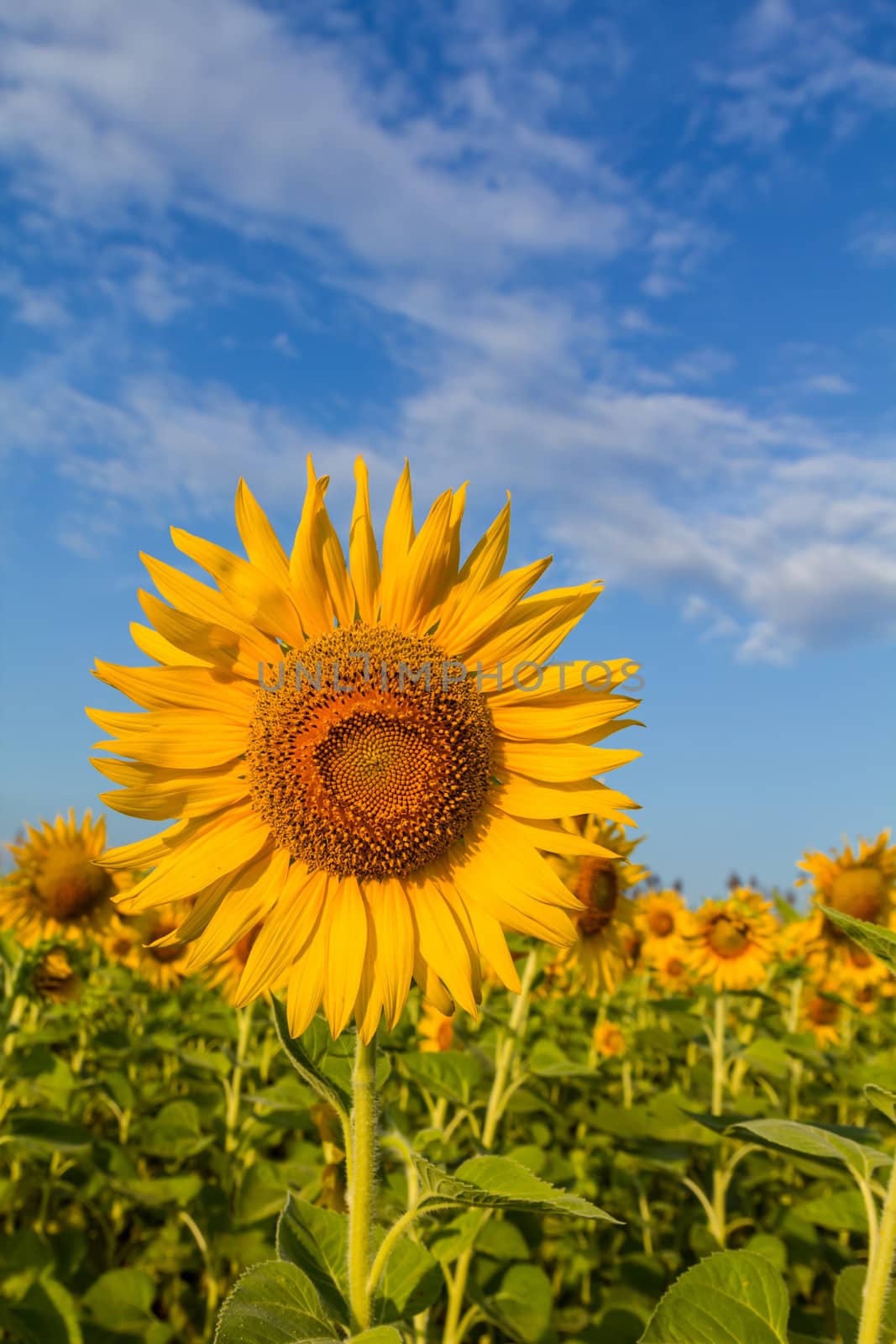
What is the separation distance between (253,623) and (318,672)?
213 millimetres

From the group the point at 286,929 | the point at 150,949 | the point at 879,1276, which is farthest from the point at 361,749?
the point at 150,949

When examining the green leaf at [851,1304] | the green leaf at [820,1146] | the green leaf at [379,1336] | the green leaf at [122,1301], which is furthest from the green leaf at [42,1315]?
the green leaf at [820,1146]

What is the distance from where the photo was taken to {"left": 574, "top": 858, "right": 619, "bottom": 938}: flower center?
17.0 ft

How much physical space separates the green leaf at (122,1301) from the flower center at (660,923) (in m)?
6.01

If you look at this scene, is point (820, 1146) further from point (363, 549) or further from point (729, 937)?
point (729, 937)

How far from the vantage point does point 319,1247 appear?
237 cm

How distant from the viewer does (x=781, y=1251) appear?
4.82 meters

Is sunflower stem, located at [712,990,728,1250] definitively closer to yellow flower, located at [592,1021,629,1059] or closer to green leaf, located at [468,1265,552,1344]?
yellow flower, located at [592,1021,629,1059]

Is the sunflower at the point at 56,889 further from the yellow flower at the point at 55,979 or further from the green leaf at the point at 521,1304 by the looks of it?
the green leaf at the point at 521,1304

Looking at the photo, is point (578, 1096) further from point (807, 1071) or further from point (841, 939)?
point (841, 939)

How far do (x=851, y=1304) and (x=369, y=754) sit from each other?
216cm

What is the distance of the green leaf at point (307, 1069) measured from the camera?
211cm

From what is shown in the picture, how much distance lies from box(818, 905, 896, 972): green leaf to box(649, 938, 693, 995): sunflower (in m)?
→ 6.85

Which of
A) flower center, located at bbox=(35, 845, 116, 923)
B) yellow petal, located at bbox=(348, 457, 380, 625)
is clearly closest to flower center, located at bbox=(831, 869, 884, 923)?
flower center, located at bbox=(35, 845, 116, 923)
